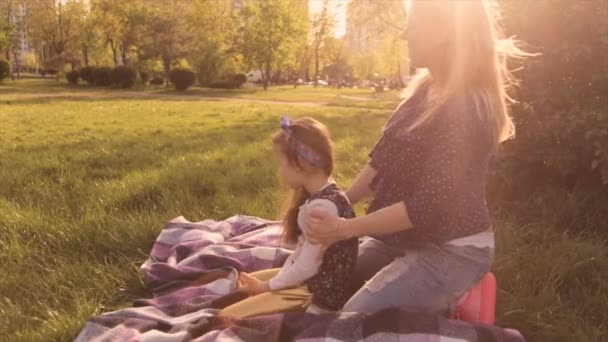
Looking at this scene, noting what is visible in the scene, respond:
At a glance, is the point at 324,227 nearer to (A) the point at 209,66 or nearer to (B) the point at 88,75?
(B) the point at 88,75

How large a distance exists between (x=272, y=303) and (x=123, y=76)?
36.2 m

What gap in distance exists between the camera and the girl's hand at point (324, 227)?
8.31 ft

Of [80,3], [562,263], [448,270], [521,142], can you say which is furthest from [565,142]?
[80,3]

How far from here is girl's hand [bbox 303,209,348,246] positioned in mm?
2533

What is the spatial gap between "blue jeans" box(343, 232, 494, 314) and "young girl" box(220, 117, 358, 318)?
Answer: 20 centimetres

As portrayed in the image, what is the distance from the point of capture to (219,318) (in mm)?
2924

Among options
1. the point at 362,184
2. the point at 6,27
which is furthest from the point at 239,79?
the point at 362,184

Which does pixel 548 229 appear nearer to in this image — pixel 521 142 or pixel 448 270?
pixel 521 142

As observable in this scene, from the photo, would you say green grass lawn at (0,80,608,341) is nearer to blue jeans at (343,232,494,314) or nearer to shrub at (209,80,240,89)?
blue jeans at (343,232,494,314)

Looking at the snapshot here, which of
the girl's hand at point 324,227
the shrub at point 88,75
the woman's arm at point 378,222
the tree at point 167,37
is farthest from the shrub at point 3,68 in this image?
the woman's arm at point 378,222

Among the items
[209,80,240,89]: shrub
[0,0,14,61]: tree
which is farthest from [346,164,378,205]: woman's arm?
[0,0,14,61]: tree

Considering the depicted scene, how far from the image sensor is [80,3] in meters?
53.1

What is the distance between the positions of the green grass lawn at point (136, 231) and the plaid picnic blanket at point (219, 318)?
0.95 feet

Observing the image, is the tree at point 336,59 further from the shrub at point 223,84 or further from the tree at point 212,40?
the shrub at point 223,84
